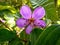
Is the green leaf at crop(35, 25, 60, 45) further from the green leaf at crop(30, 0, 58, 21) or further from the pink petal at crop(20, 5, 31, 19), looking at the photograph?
the green leaf at crop(30, 0, 58, 21)

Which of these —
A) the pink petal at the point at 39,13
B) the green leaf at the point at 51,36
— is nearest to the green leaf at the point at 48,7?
the pink petal at the point at 39,13

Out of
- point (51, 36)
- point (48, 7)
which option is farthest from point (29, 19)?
point (48, 7)

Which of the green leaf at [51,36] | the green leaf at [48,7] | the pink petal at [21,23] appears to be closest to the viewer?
the green leaf at [51,36]

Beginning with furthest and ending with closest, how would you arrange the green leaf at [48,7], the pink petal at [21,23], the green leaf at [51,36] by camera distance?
the green leaf at [48,7]
the pink petal at [21,23]
the green leaf at [51,36]

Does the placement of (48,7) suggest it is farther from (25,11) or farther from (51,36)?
(51,36)

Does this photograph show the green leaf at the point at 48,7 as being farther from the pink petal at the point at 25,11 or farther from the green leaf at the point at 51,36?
the green leaf at the point at 51,36

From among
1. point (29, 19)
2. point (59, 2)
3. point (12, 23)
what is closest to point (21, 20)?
point (29, 19)

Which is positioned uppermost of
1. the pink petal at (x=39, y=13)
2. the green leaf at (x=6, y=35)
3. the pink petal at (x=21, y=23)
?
the pink petal at (x=39, y=13)

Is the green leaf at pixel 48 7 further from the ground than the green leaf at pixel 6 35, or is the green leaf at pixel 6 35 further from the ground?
the green leaf at pixel 48 7

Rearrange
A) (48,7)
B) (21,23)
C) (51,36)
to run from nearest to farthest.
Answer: (51,36)
(21,23)
(48,7)
